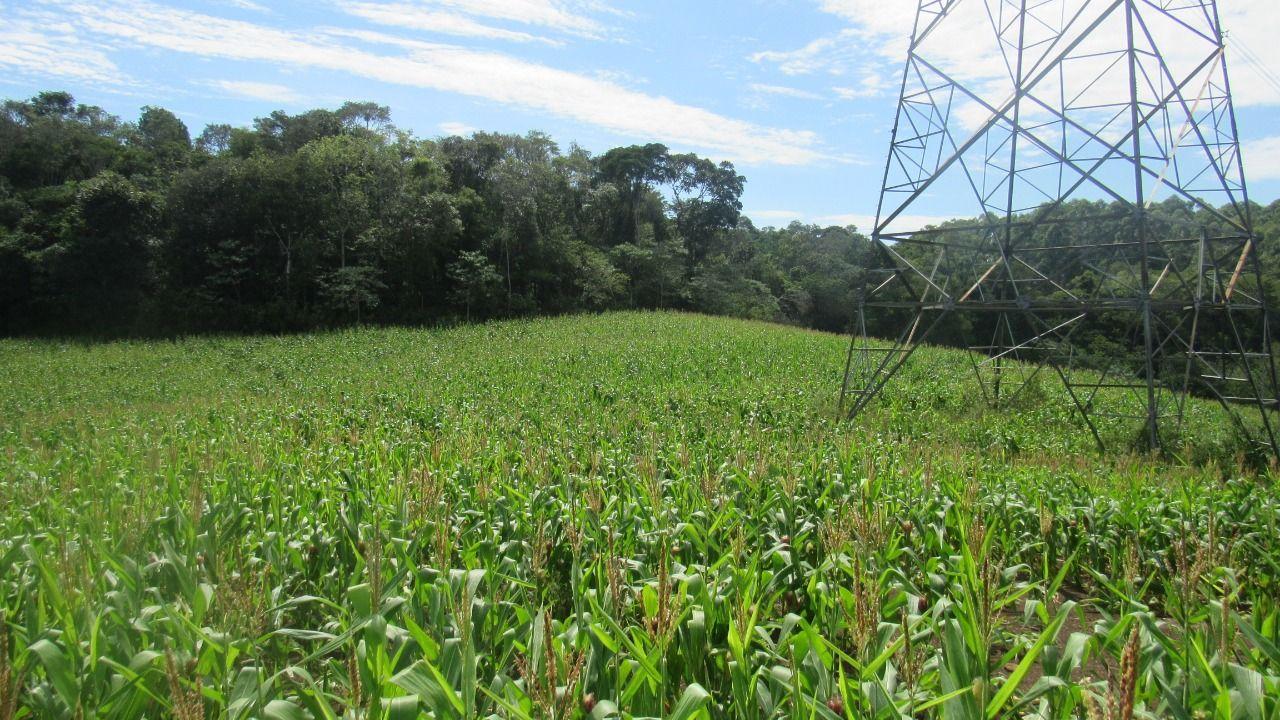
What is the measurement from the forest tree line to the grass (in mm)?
25562

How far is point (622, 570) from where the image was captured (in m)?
3.29

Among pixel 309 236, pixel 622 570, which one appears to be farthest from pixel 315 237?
pixel 622 570

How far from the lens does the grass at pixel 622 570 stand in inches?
89.2

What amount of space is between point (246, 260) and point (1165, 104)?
3758 centimetres

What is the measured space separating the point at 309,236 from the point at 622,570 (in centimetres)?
3753

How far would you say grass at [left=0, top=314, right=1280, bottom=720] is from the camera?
89.2 inches

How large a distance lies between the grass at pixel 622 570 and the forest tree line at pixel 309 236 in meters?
25.6

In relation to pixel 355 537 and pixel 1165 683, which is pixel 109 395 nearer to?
pixel 355 537

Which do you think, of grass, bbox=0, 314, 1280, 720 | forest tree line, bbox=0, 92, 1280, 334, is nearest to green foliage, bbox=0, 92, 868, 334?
forest tree line, bbox=0, 92, 1280, 334

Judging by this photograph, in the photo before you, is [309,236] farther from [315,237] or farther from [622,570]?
[622,570]

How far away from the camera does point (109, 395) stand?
17609mm

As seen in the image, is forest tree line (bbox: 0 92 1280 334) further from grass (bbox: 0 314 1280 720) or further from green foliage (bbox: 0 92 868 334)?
grass (bbox: 0 314 1280 720)

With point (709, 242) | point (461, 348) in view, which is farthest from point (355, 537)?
point (709, 242)

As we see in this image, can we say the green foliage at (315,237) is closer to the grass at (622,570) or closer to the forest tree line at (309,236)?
the forest tree line at (309,236)
